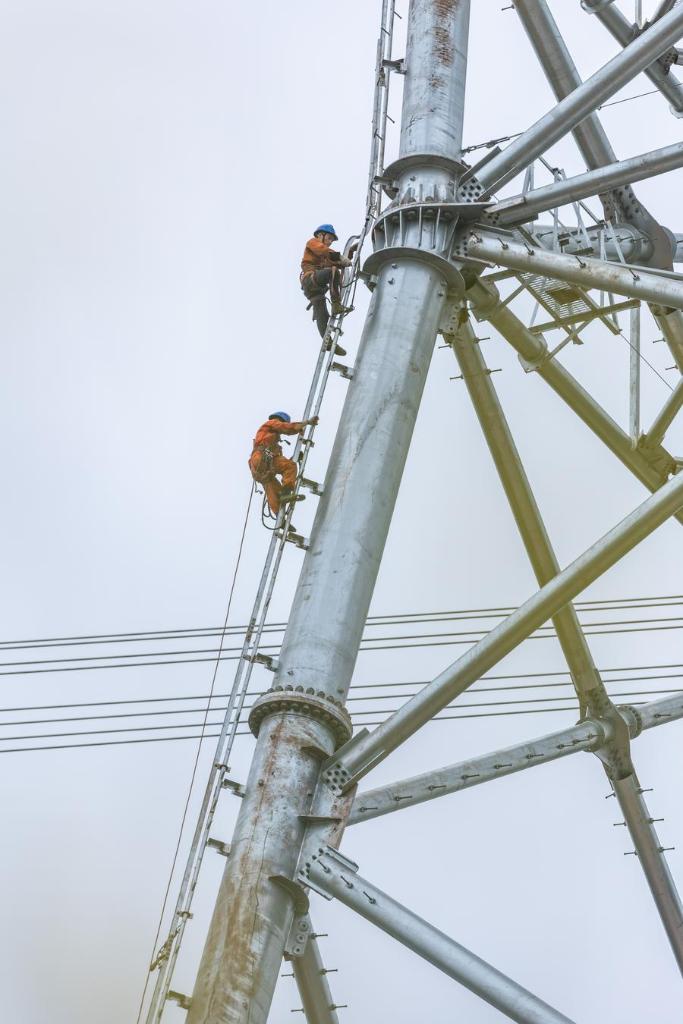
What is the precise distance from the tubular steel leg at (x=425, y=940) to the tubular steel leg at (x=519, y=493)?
537cm

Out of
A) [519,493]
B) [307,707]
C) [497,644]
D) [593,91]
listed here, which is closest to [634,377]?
[519,493]

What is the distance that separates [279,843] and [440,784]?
168 centimetres

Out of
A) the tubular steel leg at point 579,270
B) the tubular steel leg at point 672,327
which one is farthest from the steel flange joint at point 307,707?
the tubular steel leg at point 672,327

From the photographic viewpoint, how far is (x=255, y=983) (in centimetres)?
1135

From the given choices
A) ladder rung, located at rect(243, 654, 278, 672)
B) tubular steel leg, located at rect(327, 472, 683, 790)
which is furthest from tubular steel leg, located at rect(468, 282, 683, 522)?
ladder rung, located at rect(243, 654, 278, 672)

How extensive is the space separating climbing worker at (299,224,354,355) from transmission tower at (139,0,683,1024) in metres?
1.72

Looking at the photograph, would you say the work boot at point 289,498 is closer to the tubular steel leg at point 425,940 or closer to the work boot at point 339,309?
the work boot at point 339,309

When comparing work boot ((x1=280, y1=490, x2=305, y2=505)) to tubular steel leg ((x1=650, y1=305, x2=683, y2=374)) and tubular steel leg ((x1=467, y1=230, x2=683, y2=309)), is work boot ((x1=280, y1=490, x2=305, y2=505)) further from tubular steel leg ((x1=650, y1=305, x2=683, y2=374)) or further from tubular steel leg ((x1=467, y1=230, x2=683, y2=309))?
tubular steel leg ((x1=650, y1=305, x2=683, y2=374))

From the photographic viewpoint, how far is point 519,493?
16500 millimetres

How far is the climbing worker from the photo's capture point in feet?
57.8

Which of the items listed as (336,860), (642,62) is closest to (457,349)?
(642,62)

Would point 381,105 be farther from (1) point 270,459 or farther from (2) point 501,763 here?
(2) point 501,763

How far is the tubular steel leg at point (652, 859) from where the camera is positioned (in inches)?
635

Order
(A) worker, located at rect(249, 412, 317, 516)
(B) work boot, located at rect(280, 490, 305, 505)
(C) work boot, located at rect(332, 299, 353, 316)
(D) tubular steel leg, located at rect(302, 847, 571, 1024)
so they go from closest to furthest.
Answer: (D) tubular steel leg, located at rect(302, 847, 571, 1024) < (B) work boot, located at rect(280, 490, 305, 505) < (C) work boot, located at rect(332, 299, 353, 316) < (A) worker, located at rect(249, 412, 317, 516)
